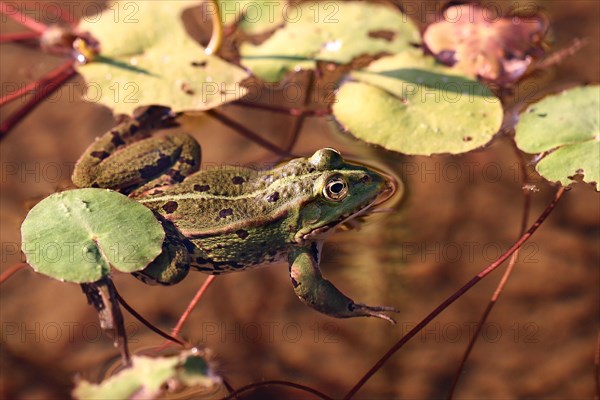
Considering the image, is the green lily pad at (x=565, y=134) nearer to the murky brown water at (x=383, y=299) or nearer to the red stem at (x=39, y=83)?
the murky brown water at (x=383, y=299)

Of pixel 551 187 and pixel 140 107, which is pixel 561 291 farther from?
pixel 140 107

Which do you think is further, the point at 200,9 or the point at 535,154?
the point at 200,9

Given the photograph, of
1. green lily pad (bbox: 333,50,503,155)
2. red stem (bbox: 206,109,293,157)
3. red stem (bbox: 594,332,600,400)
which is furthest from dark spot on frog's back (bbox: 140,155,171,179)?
red stem (bbox: 594,332,600,400)

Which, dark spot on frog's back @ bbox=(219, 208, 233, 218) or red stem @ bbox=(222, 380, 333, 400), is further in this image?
dark spot on frog's back @ bbox=(219, 208, 233, 218)

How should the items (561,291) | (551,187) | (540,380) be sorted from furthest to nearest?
1. (551,187)
2. (561,291)
3. (540,380)

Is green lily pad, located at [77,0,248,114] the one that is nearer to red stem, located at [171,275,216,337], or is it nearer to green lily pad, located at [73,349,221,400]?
red stem, located at [171,275,216,337]

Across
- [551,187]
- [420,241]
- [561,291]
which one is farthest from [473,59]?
[561,291]

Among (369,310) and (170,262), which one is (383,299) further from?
(170,262)
